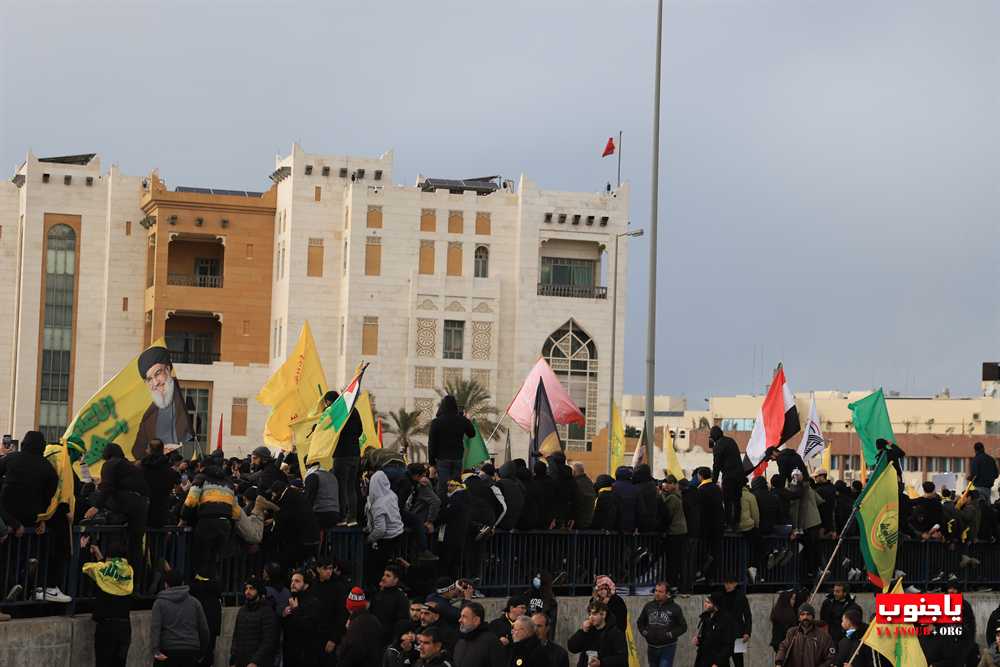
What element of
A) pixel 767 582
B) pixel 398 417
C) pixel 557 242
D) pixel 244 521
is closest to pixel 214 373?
pixel 398 417

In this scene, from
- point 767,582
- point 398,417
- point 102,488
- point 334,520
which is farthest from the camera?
point 398,417

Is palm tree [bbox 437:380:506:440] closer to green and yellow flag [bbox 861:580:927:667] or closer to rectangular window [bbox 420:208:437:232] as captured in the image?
rectangular window [bbox 420:208:437:232]

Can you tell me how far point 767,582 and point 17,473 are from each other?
10.9 m

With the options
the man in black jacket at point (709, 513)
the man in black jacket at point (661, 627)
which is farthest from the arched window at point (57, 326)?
the man in black jacket at point (661, 627)

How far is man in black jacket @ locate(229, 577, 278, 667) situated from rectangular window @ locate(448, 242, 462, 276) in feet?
205

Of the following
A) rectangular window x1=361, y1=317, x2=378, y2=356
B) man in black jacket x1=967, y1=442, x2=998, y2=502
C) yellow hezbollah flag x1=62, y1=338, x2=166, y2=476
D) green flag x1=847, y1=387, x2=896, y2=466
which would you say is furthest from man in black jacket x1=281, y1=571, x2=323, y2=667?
rectangular window x1=361, y1=317, x2=378, y2=356

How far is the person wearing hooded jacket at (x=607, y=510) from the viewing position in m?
20.3

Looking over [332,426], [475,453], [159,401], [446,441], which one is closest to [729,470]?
[446,441]

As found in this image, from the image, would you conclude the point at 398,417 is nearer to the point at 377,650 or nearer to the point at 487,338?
the point at 487,338

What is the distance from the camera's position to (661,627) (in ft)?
59.1

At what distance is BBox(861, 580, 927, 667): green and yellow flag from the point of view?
16.8 metres

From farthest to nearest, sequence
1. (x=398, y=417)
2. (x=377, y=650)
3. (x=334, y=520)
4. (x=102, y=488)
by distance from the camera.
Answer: (x=398, y=417), (x=334, y=520), (x=102, y=488), (x=377, y=650)

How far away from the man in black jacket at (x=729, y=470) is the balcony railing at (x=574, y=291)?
5623 cm

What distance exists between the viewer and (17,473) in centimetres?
1546
